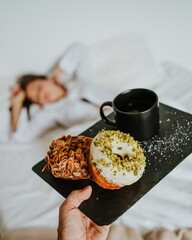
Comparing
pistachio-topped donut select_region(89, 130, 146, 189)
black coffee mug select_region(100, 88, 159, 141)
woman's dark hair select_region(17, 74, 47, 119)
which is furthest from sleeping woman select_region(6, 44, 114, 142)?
pistachio-topped donut select_region(89, 130, 146, 189)

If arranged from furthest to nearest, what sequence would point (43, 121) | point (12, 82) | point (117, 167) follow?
point (12, 82), point (43, 121), point (117, 167)

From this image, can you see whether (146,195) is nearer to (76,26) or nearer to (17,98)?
(17,98)

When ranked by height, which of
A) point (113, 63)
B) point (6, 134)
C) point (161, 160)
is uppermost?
point (161, 160)

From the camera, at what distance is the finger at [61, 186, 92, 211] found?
0.76 metres

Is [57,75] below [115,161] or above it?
below

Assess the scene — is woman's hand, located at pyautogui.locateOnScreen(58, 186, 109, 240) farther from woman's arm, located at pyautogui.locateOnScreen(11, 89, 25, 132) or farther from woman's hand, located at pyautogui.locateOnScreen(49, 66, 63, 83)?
woman's hand, located at pyautogui.locateOnScreen(49, 66, 63, 83)

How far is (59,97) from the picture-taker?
5.29ft

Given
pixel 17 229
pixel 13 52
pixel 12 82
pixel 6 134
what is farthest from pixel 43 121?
pixel 17 229

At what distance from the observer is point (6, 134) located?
1.52 metres

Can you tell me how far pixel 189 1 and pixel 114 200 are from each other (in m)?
1.33

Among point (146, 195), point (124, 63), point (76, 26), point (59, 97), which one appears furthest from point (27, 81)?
point (146, 195)

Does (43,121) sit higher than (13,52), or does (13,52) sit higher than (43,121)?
(13,52)

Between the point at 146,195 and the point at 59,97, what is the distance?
0.81m

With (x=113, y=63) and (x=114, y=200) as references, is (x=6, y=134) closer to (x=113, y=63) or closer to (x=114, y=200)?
(x=113, y=63)
